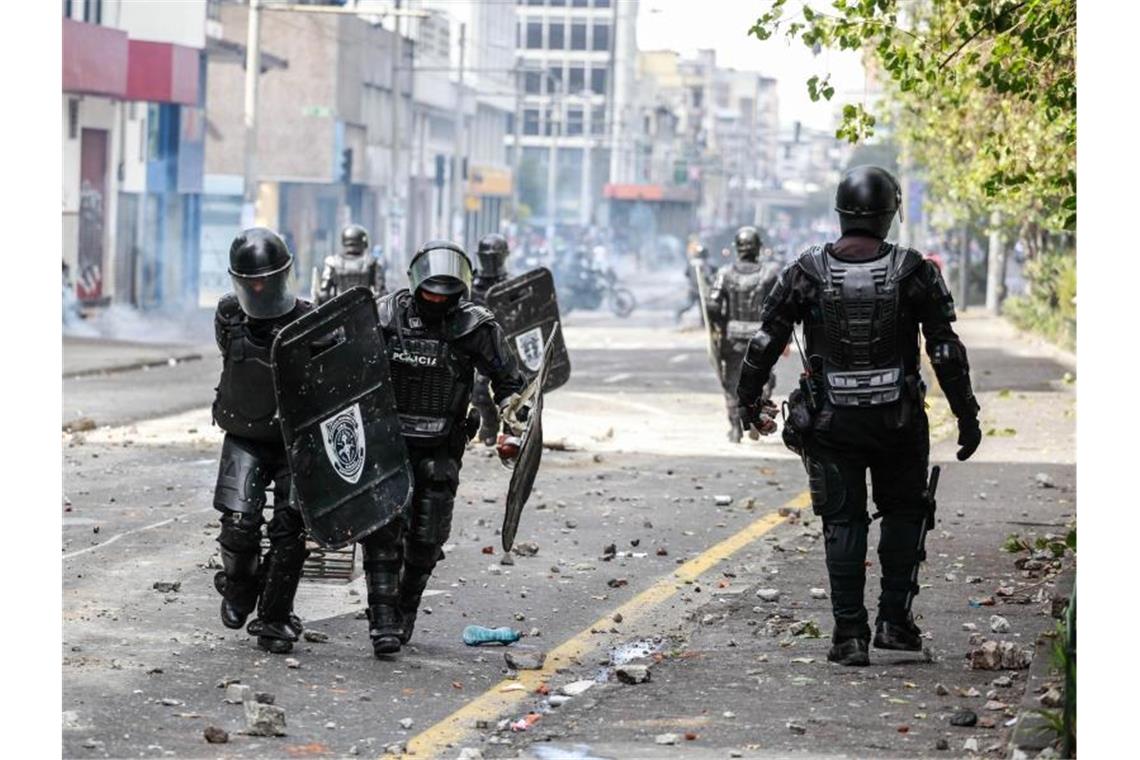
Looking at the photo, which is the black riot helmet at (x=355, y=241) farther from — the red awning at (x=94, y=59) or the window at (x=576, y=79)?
the window at (x=576, y=79)

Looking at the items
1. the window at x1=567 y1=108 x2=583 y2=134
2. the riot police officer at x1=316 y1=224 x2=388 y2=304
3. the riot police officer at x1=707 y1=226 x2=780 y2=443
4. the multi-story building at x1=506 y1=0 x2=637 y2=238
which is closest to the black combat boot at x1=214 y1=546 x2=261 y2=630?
the riot police officer at x1=707 y1=226 x2=780 y2=443

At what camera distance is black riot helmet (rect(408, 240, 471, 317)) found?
8.50 meters

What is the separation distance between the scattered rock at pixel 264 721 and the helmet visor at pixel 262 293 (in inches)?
71.2

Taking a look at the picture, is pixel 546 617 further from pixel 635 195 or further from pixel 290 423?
pixel 635 195

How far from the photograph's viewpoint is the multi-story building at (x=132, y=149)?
36.9m

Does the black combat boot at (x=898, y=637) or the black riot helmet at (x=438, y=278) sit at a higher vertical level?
the black riot helmet at (x=438, y=278)

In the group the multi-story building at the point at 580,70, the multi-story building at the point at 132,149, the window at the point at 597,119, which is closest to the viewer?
the multi-story building at the point at 132,149

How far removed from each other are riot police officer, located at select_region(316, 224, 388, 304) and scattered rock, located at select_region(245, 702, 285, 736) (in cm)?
1261

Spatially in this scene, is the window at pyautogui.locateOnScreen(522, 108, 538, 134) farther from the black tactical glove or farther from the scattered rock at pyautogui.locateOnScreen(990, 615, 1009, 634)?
the black tactical glove

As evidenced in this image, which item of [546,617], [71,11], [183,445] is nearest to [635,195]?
[71,11]

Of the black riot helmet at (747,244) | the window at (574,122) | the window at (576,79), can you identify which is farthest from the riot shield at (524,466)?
the window at (574,122)

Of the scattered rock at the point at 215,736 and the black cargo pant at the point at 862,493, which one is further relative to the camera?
the black cargo pant at the point at 862,493

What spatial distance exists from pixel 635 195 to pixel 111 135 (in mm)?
71607

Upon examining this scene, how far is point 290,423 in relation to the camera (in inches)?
324
